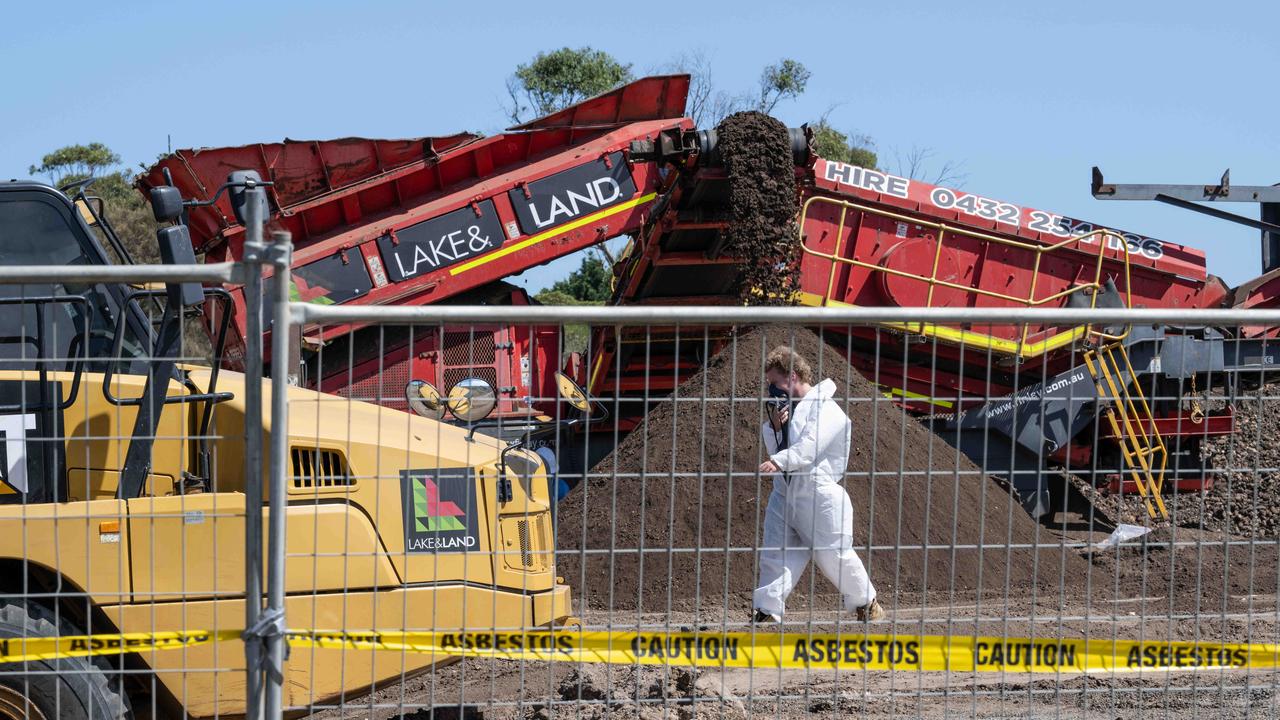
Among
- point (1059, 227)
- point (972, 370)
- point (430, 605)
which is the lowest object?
point (430, 605)

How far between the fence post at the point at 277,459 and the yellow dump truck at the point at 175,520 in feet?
1.76

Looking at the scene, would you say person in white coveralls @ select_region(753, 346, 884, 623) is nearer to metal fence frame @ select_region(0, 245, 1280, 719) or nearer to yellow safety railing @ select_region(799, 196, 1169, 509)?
metal fence frame @ select_region(0, 245, 1280, 719)

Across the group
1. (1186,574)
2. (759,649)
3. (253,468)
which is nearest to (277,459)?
(253,468)

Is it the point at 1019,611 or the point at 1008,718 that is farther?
the point at 1019,611

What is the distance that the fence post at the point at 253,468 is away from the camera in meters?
3.31

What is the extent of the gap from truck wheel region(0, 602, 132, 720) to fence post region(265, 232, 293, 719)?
977mm

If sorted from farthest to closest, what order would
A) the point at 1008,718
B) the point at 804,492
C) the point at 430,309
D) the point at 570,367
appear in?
the point at 570,367 < the point at 804,492 < the point at 1008,718 < the point at 430,309

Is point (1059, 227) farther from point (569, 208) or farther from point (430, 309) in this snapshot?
point (430, 309)

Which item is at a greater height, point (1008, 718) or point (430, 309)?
point (430, 309)

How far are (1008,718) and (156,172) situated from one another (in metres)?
8.38

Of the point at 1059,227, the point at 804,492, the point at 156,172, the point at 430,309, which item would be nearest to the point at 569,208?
the point at 156,172

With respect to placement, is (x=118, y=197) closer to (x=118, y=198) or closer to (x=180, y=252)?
(x=118, y=198)

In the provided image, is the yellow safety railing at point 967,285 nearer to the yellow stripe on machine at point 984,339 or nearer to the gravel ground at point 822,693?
the yellow stripe on machine at point 984,339

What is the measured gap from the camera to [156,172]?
10.4 meters
